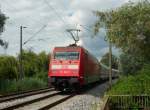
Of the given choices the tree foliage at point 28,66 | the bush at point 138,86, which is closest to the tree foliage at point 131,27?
the bush at point 138,86

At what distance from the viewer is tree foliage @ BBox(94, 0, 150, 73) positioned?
2669 centimetres

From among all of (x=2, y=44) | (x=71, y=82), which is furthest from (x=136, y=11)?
(x=2, y=44)

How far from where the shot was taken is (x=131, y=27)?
27.2 m

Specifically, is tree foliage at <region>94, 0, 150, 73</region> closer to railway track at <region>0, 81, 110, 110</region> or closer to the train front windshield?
the train front windshield

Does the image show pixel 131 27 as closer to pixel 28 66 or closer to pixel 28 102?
pixel 28 102

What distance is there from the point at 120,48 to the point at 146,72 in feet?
34.5

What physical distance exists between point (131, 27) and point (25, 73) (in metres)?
43.1

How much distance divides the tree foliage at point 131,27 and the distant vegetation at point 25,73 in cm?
1468

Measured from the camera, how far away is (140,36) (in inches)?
1083

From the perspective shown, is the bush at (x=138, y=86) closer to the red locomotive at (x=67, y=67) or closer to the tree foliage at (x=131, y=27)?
the tree foliage at (x=131, y=27)

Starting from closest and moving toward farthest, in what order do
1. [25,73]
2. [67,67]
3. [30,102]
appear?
1. [30,102]
2. [67,67]
3. [25,73]

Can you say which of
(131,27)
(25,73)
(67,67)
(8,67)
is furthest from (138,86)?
(25,73)

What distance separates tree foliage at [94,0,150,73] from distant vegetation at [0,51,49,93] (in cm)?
1468

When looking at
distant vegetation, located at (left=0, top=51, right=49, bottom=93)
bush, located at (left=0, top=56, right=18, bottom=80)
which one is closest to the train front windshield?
distant vegetation, located at (left=0, top=51, right=49, bottom=93)
